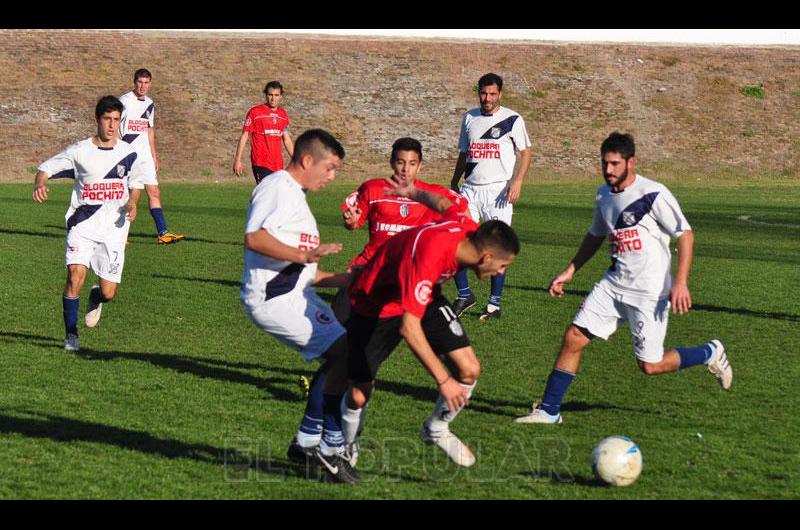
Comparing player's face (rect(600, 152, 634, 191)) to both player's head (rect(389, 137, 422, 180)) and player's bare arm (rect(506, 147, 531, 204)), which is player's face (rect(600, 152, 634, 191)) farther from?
player's bare arm (rect(506, 147, 531, 204))

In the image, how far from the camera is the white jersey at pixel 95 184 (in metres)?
9.73

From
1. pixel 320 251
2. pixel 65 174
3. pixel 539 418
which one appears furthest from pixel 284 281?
pixel 65 174

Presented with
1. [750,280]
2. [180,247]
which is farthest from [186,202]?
[750,280]

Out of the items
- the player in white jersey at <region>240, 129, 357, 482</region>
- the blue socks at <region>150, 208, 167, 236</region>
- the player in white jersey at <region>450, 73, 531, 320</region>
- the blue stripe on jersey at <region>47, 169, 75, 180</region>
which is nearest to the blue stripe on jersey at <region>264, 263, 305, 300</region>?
the player in white jersey at <region>240, 129, 357, 482</region>

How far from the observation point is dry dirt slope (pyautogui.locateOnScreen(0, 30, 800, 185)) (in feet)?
132

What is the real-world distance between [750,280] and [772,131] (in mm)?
32635

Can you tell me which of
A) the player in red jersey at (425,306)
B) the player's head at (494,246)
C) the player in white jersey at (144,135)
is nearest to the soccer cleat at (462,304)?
the player in red jersey at (425,306)

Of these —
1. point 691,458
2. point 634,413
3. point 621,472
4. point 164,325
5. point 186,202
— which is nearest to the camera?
point 621,472

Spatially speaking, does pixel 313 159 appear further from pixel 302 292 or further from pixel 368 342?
pixel 368 342

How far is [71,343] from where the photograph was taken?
9.51 m

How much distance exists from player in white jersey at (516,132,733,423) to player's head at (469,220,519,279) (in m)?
1.92

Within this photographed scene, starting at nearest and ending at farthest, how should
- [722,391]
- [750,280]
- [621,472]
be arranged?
[621,472] → [722,391] → [750,280]

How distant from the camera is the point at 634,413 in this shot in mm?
7672

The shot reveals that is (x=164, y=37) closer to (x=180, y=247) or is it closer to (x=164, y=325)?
(x=180, y=247)
